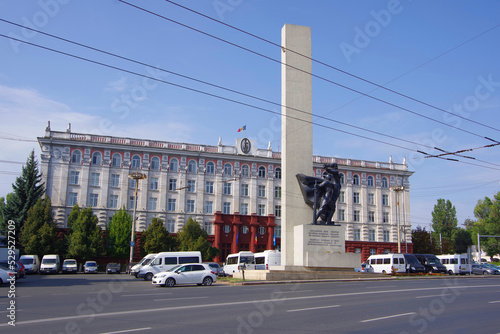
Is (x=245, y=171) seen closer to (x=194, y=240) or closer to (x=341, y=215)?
A: (x=194, y=240)

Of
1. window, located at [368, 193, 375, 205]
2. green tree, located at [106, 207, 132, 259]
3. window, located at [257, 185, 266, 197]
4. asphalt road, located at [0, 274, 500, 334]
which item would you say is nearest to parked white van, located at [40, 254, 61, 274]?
green tree, located at [106, 207, 132, 259]

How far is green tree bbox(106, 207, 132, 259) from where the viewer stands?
187ft

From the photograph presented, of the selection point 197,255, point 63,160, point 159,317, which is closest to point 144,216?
point 63,160

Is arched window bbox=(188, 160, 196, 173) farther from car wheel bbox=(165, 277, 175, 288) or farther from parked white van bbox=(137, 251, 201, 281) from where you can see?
car wheel bbox=(165, 277, 175, 288)


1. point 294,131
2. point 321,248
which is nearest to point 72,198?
point 294,131

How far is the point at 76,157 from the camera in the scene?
5950cm

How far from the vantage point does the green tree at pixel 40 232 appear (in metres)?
52.4

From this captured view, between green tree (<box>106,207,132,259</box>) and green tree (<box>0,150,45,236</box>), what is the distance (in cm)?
980

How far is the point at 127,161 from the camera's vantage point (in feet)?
201

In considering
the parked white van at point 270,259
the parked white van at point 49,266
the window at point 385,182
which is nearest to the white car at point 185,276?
the parked white van at point 270,259

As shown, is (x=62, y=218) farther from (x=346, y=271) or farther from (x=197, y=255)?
(x=346, y=271)

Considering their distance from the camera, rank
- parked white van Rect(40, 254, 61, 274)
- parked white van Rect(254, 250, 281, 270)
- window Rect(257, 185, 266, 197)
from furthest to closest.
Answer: window Rect(257, 185, 266, 197) < parked white van Rect(40, 254, 61, 274) < parked white van Rect(254, 250, 281, 270)

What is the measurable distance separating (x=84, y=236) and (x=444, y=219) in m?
81.3

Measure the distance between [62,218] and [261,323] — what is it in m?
52.5
